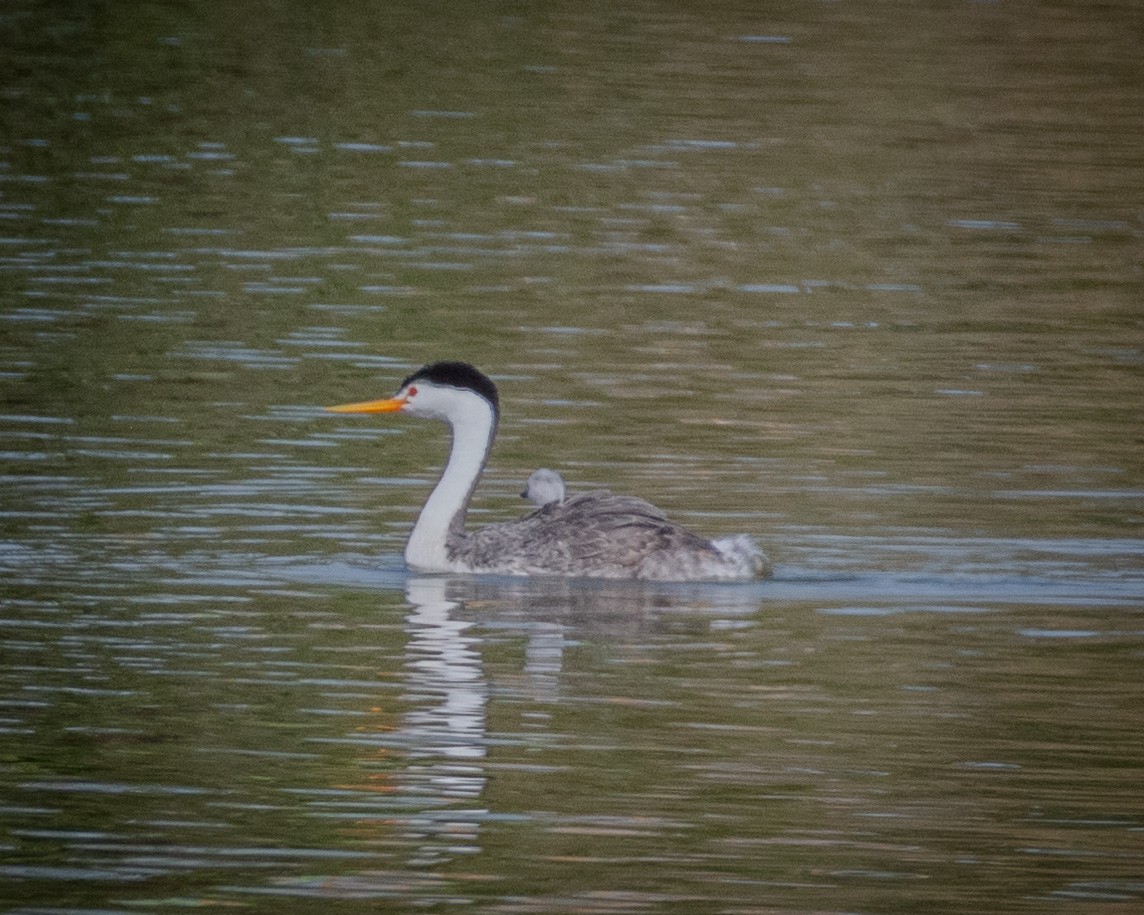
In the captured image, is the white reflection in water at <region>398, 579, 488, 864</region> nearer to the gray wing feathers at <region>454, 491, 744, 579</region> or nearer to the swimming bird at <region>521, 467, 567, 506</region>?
the gray wing feathers at <region>454, 491, 744, 579</region>

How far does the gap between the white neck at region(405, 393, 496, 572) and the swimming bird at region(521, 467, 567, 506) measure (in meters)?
0.37

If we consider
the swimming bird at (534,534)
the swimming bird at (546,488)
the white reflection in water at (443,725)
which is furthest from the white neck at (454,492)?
the white reflection in water at (443,725)

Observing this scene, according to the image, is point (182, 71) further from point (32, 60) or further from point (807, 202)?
point (807, 202)

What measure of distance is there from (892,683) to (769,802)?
210 centimetres

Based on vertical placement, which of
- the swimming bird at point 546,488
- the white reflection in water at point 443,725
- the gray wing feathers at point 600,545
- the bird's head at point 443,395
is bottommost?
the white reflection in water at point 443,725

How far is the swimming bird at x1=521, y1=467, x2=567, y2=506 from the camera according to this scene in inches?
589

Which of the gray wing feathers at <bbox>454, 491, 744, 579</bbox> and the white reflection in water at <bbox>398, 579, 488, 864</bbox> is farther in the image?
the gray wing feathers at <bbox>454, 491, 744, 579</bbox>

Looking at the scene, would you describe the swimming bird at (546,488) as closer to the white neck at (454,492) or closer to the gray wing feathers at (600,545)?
the gray wing feathers at (600,545)

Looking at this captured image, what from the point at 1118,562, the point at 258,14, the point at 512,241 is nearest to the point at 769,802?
the point at 1118,562

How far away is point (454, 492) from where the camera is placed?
49.4 feet

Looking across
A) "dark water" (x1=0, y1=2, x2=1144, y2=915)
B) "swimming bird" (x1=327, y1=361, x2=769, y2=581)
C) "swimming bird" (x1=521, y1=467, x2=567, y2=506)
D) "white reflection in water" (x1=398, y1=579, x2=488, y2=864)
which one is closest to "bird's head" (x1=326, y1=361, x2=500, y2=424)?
"swimming bird" (x1=327, y1=361, x2=769, y2=581)

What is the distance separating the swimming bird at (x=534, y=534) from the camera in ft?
46.8

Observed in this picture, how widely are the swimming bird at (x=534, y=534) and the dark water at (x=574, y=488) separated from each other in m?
0.21

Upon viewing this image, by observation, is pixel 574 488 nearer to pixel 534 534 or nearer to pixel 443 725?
pixel 534 534
